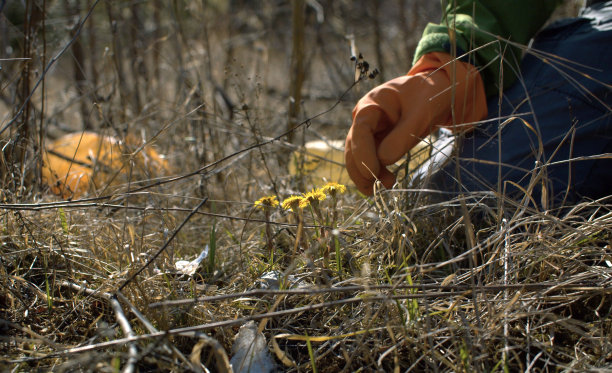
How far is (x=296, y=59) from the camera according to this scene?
2.60 m

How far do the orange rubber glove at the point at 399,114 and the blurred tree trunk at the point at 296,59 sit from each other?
34.6 inches

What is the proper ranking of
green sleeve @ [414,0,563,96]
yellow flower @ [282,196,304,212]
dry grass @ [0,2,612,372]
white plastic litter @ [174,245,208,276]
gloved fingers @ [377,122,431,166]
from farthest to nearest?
green sleeve @ [414,0,563,96]
gloved fingers @ [377,122,431,166]
white plastic litter @ [174,245,208,276]
yellow flower @ [282,196,304,212]
dry grass @ [0,2,612,372]

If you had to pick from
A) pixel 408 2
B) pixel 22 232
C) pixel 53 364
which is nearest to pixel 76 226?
pixel 22 232

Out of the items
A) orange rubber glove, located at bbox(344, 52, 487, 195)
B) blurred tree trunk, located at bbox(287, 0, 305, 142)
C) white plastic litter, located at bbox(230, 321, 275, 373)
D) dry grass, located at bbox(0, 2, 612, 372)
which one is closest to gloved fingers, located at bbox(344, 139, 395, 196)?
orange rubber glove, located at bbox(344, 52, 487, 195)

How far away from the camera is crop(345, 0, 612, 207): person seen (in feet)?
5.30

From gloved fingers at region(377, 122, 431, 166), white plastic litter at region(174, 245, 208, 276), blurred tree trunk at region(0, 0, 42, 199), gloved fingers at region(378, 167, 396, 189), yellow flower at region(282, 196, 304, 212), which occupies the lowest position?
white plastic litter at region(174, 245, 208, 276)

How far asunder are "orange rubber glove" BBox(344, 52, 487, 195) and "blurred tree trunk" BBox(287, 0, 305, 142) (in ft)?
2.88

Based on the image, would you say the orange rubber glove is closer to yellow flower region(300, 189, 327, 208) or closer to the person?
the person

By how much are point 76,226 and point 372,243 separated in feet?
3.20

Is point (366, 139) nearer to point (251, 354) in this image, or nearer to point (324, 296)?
point (324, 296)

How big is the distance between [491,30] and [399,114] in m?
0.47

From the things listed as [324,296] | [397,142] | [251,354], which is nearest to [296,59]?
[397,142]

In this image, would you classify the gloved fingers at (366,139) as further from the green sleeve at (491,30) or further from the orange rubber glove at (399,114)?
the green sleeve at (491,30)

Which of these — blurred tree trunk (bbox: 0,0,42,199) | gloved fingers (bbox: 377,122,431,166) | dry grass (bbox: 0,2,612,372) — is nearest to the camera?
dry grass (bbox: 0,2,612,372)
